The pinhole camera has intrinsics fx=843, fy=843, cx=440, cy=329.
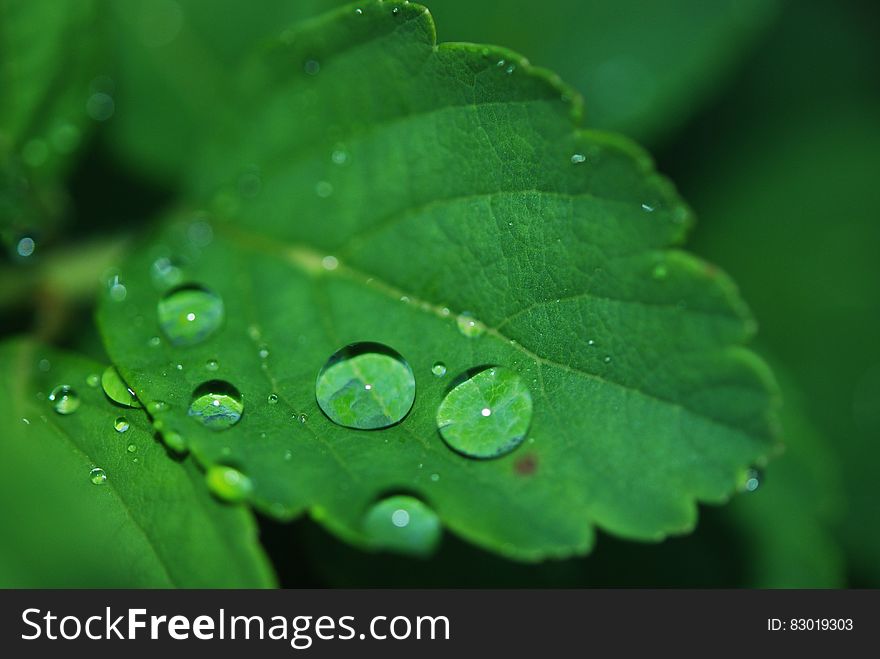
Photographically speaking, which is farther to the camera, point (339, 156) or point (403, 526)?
point (339, 156)

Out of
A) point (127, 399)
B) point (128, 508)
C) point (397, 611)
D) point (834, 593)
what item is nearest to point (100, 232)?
point (127, 399)

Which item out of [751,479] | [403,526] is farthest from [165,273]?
[751,479]

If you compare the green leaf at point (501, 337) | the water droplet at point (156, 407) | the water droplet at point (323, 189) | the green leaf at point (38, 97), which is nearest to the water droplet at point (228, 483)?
the green leaf at point (501, 337)

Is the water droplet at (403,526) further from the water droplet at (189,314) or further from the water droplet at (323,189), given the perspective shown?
the water droplet at (323,189)

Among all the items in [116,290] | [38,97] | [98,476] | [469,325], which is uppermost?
[38,97]

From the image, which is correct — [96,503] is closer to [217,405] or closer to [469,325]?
[217,405]

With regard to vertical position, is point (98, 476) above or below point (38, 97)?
below

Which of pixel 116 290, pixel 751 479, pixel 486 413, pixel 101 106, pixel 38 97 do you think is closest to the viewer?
A: pixel 486 413

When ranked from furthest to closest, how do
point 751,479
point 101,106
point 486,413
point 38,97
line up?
point 101,106 → point 38,97 → point 751,479 → point 486,413
